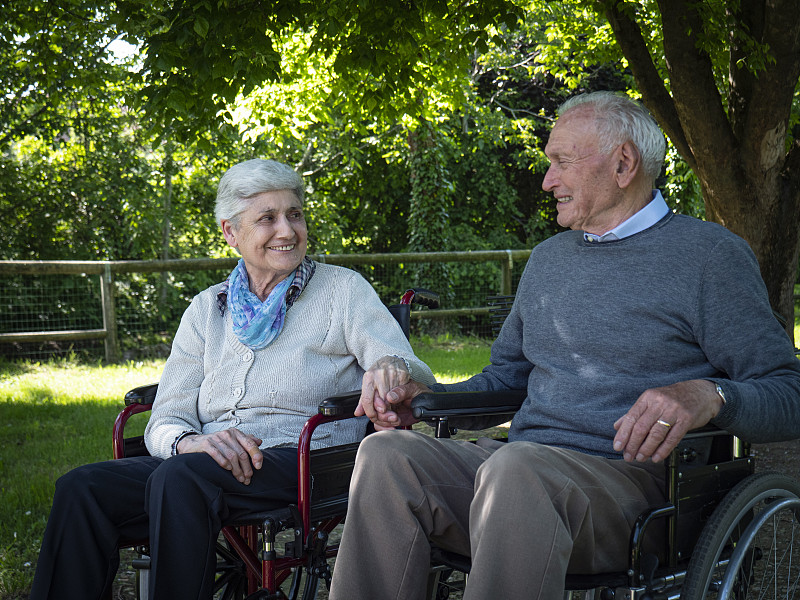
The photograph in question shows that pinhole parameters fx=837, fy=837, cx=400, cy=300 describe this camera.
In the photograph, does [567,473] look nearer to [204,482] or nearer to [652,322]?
[652,322]

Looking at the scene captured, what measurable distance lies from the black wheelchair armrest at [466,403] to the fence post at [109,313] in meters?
6.59

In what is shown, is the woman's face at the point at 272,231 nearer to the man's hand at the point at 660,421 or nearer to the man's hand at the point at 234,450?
the man's hand at the point at 234,450

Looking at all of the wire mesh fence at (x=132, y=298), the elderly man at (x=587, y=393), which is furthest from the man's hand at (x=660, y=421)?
the wire mesh fence at (x=132, y=298)

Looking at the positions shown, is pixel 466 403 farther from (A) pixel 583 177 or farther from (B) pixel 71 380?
(B) pixel 71 380

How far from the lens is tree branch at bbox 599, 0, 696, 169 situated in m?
4.51

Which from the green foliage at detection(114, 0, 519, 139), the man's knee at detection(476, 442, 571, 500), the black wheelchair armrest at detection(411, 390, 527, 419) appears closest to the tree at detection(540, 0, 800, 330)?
the green foliage at detection(114, 0, 519, 139)

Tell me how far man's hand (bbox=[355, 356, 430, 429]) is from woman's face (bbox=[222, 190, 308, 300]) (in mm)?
519

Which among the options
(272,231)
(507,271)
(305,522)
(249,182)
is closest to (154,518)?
(305,522)

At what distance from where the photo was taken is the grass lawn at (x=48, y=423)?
11.8 feet

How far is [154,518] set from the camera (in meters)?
2.12

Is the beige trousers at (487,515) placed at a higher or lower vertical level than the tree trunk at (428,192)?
lower

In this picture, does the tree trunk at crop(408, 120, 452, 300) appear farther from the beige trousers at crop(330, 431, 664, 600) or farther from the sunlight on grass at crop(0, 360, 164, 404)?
the beige trousers at crop(330, 431, 664, 600)

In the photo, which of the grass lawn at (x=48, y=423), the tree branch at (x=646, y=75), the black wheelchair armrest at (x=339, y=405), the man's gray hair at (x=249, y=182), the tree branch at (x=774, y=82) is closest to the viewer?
the black wheelchair armrest at (x=339, y=405)

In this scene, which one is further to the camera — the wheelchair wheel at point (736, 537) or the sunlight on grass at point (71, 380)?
the sunlight on grass at point (71, 380)
